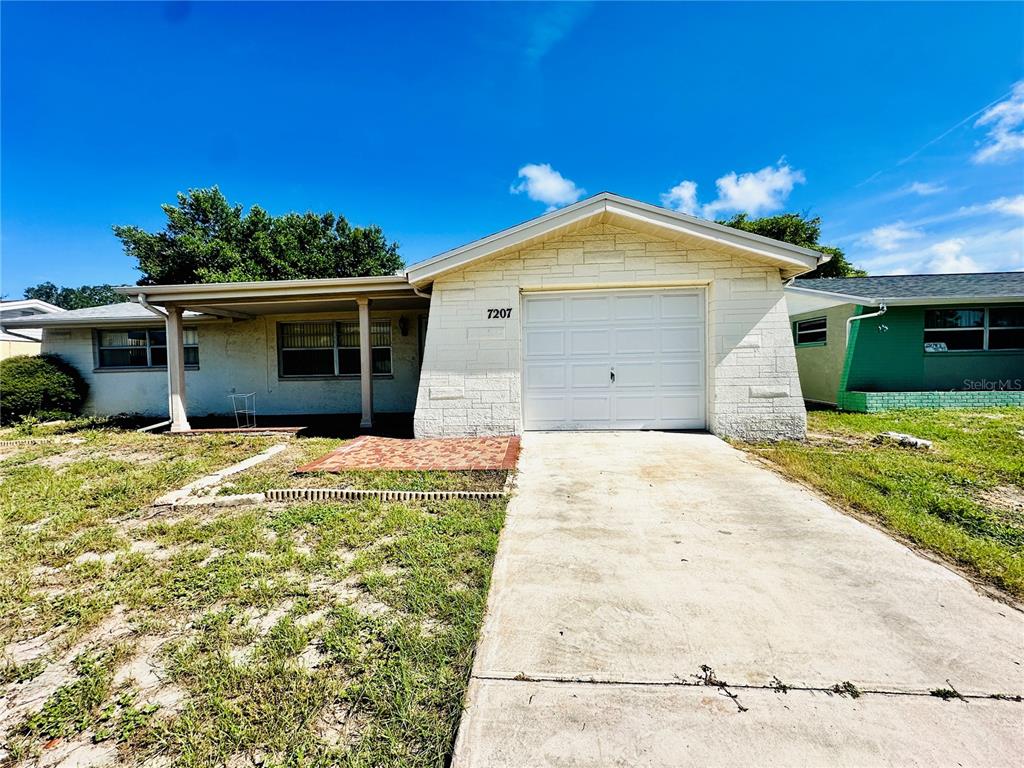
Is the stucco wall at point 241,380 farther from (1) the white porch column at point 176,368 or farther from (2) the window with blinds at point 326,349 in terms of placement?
(1) the white porch column at point 176,368

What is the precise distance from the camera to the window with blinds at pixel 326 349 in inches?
432

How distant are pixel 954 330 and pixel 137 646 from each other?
1702 centimetres

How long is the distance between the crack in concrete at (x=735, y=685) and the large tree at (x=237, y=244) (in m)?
25.1

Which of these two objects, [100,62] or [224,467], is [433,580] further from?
[100,62]

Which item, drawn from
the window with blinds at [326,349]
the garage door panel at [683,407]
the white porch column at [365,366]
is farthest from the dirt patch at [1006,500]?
the window with blinds at [326,349]

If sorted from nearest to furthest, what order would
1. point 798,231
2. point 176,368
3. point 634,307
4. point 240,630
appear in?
point 240,630
point 634,307
point 176,368
point 798,231

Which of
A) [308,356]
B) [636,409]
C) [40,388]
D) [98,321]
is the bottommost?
[636,409]

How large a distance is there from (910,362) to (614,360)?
31.7 feet

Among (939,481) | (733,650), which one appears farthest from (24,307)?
(939,481)

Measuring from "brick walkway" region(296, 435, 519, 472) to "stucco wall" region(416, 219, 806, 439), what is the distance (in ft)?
1.61

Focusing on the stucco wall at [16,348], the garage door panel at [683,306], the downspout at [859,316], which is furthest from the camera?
the stucco wall at [16,348]

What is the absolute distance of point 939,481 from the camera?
15.6 ft

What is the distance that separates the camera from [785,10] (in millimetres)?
7445

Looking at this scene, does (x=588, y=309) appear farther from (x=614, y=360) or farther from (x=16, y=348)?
(x=16, y=348)
